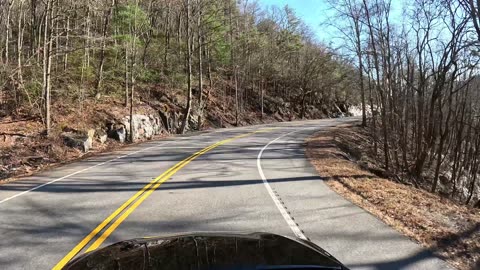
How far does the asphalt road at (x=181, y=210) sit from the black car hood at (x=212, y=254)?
2685 millimetres

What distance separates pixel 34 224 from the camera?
8.27 meters

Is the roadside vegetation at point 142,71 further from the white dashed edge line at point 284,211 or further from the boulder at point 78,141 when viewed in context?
the white dashed edge line at point 284,211


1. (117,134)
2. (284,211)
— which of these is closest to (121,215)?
(284,211)

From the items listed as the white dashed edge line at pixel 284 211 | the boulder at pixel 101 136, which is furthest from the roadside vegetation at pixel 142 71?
the white dashed edge line at pixel 284 211

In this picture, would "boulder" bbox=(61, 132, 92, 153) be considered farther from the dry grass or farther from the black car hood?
the black car hood

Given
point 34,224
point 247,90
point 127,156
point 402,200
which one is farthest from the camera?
point 247,90

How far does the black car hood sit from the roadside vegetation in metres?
15.4

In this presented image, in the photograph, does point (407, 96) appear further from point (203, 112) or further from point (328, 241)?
point (328, 241)

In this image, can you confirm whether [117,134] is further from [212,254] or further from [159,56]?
[212,254]

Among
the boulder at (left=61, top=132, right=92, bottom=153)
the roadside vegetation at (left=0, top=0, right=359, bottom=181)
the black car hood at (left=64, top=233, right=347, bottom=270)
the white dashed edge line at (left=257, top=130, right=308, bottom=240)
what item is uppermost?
the roadside vegetation at (left=0, top=0, right=359, bottom=181)

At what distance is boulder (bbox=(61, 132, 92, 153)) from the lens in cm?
2248

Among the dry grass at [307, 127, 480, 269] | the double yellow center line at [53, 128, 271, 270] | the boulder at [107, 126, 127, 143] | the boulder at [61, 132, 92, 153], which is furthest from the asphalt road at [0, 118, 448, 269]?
the boulder at [107, 126, 127, 143]

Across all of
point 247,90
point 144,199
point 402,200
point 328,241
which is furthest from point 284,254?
point 247,90

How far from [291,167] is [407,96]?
981 inches
